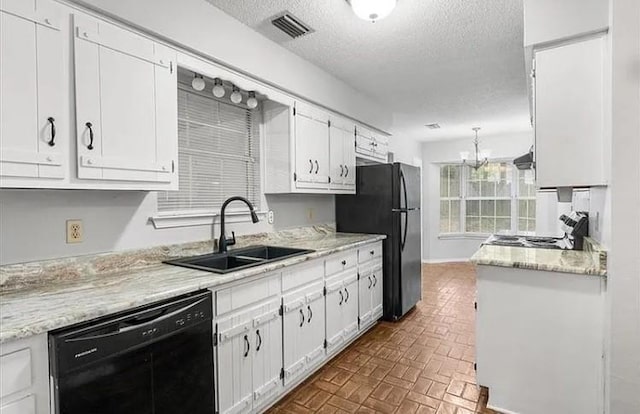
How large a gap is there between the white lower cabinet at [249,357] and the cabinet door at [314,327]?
322 mm

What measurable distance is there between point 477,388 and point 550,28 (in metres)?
2.36

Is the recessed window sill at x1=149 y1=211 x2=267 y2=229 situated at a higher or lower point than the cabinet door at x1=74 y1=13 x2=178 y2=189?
lower

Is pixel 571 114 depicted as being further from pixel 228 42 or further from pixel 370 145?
pixel 370 145

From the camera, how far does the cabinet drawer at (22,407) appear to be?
3.61 feet

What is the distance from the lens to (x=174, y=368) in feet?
5.10

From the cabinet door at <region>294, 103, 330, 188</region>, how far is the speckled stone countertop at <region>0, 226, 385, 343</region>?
0.94m

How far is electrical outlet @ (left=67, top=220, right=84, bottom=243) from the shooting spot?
177cm

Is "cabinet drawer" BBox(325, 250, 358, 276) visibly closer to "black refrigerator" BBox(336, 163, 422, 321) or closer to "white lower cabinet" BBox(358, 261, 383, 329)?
"white lower cabinet" BBox(358, 261, 383, 329)

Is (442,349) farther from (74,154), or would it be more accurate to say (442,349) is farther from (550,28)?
(74,154)

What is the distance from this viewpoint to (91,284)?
5.41 ft

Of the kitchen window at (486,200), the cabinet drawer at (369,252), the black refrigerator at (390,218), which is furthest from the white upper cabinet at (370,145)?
the kitchen window at (486,200)

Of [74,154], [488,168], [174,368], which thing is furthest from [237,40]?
[488,168]

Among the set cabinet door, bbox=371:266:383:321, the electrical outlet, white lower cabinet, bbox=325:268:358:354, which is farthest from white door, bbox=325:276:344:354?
the electrical outlet

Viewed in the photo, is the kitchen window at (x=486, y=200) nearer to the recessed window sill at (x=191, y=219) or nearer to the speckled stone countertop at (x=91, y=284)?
the recessed window sill at (x=191, y=219)
